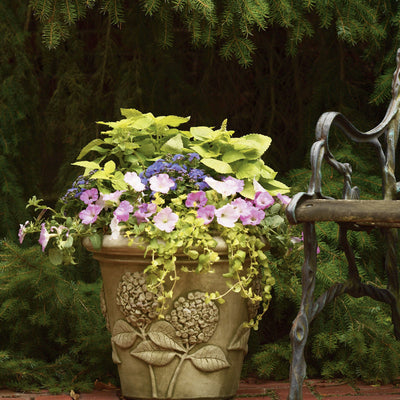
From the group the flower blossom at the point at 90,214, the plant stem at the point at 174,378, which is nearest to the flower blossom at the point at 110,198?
the flower blossom at the point at 90,214

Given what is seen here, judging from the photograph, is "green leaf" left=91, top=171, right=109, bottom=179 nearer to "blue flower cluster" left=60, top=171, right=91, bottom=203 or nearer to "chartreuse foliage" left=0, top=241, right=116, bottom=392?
"blue flower cluster" left=60, top=171, right=91, bottom=203

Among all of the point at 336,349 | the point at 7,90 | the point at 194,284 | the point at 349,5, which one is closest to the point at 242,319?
the point at 194,284

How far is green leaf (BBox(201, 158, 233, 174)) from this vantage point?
89.8 inches

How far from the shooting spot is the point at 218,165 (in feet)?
7.54

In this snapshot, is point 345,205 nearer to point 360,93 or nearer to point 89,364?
point 89,364

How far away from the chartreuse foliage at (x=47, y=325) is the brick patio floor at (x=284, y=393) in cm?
13

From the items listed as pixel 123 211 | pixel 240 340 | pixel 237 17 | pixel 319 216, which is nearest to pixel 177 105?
pixel 237 17

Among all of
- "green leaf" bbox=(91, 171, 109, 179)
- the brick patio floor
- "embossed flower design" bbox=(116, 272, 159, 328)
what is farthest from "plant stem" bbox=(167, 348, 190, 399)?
"green leaf" bbox=(91, 171, 109, 179)

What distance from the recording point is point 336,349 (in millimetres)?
2754

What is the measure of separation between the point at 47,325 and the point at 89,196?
2.56 feet

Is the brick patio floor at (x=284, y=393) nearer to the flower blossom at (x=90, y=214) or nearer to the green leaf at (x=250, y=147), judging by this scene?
the flower blossom at (x=90, y=214)

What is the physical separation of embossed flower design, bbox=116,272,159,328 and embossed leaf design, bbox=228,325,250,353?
29cm

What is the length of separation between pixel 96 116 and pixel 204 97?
0.57 m

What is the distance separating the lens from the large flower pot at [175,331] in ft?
7.44
